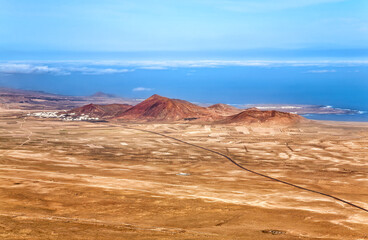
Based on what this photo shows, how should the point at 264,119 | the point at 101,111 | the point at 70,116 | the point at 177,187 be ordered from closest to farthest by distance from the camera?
the point at 177,187 → the point at 264,119 → the point at 70,116 → the point at 101,111

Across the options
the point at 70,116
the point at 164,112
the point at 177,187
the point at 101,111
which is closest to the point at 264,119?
the point at 164,112

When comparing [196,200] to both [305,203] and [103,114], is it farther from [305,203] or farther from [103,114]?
[103,114]

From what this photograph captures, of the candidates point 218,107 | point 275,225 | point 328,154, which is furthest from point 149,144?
point 218,107

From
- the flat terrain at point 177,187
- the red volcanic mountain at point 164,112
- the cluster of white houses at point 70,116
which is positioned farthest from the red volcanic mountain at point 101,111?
the flat terrain at point 177,187

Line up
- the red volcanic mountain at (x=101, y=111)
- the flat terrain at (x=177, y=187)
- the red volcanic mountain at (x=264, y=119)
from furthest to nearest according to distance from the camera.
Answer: the red volcanic mountain at (x=101, y=111) < the red volcanic mountain at (x=264, y=119) < the flat terrain at (x=177, y=187)

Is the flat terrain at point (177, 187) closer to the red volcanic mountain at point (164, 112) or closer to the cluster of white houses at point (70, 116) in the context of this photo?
the red volcanic mountain at point (164, 112)

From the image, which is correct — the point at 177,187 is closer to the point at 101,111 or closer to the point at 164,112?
the point at 164,112
